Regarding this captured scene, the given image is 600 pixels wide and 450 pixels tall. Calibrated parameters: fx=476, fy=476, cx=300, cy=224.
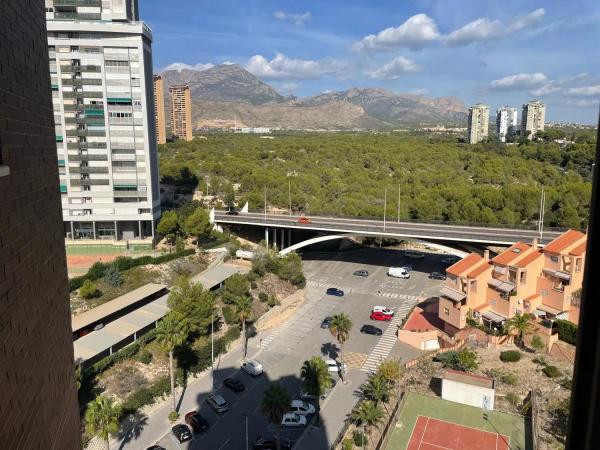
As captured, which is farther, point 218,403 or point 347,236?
point 347,236

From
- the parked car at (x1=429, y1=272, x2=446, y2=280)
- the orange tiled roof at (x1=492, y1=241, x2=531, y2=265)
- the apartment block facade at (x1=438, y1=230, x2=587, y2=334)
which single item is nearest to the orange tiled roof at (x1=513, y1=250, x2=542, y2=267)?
the apartment block facade at (x1=438, y1=230, x2=587, y2=334)

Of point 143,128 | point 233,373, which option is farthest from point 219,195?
point 233,373

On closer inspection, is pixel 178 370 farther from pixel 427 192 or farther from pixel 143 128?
pixel 427 192

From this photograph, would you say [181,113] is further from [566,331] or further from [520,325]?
[566,331]

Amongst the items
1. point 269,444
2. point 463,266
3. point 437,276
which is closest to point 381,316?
point 463,266

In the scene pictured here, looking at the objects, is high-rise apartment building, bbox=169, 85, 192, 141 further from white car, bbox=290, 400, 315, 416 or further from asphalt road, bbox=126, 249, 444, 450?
white car, bbox=290, 400, 315, 416

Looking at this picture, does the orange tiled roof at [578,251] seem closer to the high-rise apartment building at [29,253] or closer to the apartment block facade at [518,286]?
the apartment block facade at [518,286]
